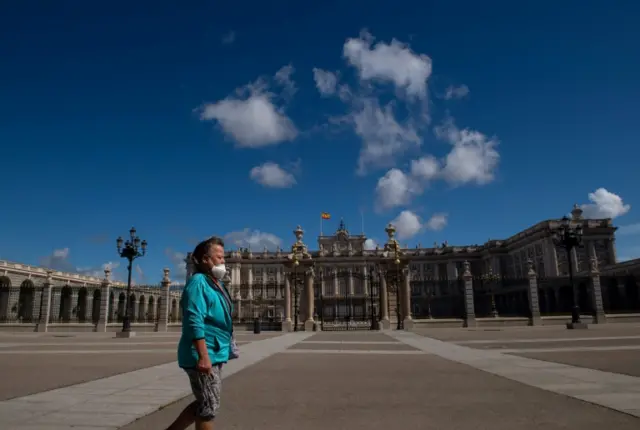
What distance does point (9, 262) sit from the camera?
6134 centimetres

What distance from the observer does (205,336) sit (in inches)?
167

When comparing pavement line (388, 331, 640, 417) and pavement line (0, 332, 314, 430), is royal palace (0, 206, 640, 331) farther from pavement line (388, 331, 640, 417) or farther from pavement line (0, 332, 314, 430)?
pavement line (388, 331, 640, 417)

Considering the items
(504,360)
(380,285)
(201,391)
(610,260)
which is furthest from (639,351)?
(610,260)

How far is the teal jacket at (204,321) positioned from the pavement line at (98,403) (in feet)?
8.58

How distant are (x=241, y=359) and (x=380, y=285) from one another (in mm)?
19917

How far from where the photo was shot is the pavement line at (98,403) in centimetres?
611

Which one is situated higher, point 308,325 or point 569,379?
point 308,325

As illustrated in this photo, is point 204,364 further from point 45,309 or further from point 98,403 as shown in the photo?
point 45,309

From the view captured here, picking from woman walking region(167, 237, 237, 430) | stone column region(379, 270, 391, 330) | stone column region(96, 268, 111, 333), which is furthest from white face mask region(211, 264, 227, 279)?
stone column region(96, 268, 111, 333)

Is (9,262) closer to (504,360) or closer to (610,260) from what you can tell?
(504,360)

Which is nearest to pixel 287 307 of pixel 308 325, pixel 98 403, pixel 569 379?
pixel 308 325

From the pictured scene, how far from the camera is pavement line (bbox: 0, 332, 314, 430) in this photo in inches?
240

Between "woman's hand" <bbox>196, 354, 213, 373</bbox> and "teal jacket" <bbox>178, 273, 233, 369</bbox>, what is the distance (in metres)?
0.07

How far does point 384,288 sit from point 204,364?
96.4 feet
